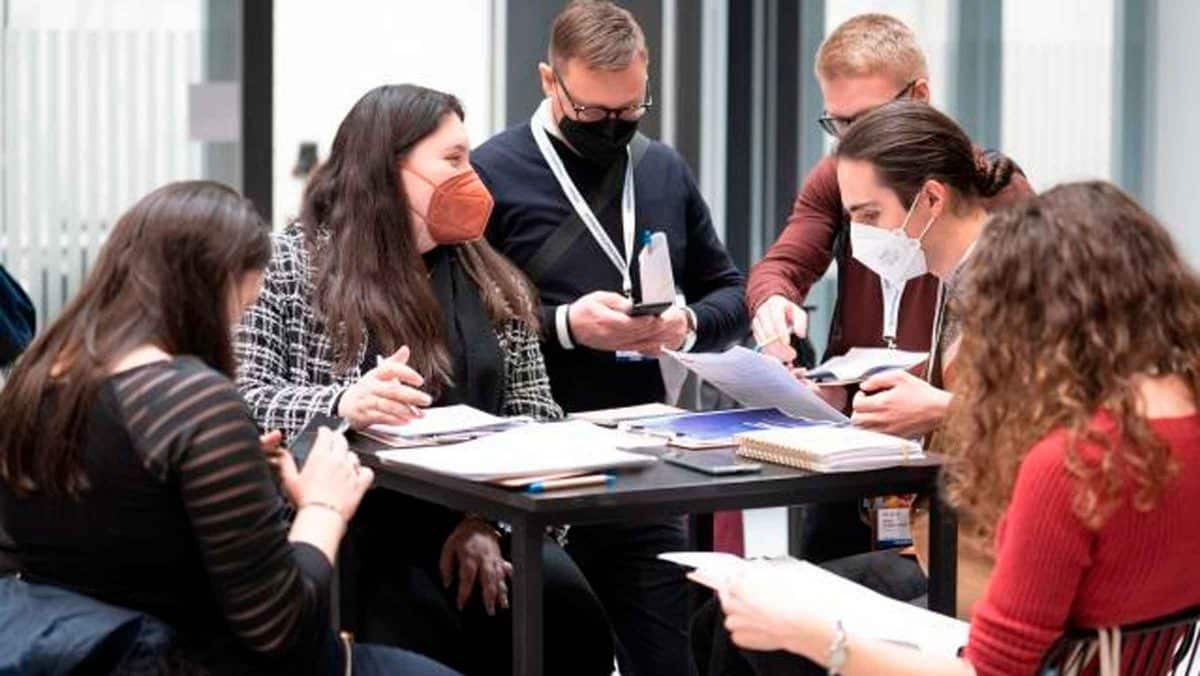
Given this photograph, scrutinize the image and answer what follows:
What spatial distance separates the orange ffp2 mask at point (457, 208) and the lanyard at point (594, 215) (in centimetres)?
40

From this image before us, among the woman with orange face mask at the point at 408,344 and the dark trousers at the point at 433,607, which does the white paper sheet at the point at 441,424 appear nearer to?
the woman with orange face mask at the point at 408,344

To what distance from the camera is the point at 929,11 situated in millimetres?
6699

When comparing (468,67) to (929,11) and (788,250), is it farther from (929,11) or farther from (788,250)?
(788,250)

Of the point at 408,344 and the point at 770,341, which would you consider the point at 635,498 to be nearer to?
the point at 408,344

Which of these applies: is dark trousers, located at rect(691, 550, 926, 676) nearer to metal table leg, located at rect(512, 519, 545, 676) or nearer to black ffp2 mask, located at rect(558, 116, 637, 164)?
metal table leg, located at rect(512, 519, 545, 676)

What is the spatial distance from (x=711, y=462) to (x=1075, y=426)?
96cm

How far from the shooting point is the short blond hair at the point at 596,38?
13.1 ft

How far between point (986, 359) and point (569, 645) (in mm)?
1453

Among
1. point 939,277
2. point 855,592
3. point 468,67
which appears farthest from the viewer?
point 468,67

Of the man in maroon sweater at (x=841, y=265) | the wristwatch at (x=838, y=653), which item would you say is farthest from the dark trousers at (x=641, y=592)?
the wristwatch at (x=838, y=653)

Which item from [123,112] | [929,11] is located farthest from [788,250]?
[929,11]

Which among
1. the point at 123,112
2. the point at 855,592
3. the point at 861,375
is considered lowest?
the point at 855,592

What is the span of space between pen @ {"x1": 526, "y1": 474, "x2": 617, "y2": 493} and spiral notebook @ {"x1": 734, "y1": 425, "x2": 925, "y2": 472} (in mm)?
308

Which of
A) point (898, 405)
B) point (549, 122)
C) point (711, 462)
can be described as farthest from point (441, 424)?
point (549, 122)
